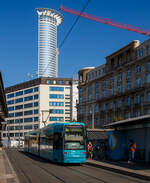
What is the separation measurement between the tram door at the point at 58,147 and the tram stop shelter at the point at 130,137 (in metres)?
4.52

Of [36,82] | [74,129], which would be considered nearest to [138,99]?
[74,129]

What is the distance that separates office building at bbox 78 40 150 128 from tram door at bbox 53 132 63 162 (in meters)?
40.1

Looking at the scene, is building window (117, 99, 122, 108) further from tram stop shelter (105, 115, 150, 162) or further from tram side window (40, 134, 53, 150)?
tram stop shelter (105, 115, 150, 162)

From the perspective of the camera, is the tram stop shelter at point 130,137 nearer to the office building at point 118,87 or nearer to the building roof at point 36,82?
the office building at point 118,87

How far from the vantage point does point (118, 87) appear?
78562mm

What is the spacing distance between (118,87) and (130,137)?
5380 cm

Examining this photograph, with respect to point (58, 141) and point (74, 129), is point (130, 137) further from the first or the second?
point (58, 141)

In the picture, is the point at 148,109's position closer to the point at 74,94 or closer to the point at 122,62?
the point at 122,62

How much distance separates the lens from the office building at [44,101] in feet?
415

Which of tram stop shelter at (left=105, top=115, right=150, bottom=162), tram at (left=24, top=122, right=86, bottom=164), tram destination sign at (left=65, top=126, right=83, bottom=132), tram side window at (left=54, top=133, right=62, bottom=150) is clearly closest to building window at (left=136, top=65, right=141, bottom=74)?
tram stop shelter at (left=105, top=115, right=150, bottom=162)

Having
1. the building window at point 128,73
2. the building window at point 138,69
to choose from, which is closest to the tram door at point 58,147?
the building window at point 138,69

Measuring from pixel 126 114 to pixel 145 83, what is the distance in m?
10.5

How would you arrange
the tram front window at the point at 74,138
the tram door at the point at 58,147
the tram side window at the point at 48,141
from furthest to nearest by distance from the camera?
the tram side window at the point at 48,141 < the tram door at the point at 58,147 < the tram front window at the point at 74,138

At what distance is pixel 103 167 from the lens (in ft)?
71.0
